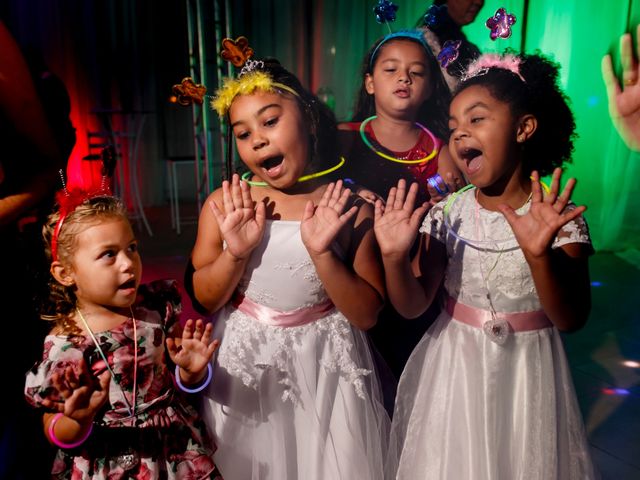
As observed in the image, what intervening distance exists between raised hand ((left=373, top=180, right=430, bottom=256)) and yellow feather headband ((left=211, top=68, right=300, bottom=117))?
0.38 metres

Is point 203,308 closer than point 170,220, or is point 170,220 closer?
point 203,308

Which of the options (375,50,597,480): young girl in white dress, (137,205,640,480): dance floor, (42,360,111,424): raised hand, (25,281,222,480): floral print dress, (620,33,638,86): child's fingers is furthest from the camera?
(137,205,640,480): dance floor

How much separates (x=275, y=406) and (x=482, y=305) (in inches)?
24.0

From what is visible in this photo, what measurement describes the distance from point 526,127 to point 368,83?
66 cm

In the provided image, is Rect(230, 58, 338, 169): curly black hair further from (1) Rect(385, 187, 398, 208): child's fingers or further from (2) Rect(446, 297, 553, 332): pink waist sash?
(2) Rect(446, 297, 553, 332): pink waist sash

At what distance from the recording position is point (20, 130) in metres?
1.34

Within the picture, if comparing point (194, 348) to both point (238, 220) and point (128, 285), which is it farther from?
point (238, 220)

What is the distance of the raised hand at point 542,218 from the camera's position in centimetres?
120

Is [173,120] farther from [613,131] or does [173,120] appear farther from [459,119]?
[459,119]

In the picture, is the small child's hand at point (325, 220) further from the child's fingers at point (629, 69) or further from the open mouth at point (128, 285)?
the child's fingers at point (629, 69)

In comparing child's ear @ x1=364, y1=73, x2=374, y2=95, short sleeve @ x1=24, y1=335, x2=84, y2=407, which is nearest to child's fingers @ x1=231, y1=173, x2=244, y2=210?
short sleeve @ x1=24, y1=335, x2=84, y2=407

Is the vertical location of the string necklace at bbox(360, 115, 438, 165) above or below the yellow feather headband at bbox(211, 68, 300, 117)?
below

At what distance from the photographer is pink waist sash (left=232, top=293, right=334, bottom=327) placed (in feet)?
Answer: 4.90

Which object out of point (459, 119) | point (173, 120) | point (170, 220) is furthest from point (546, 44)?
point (173, 120)
